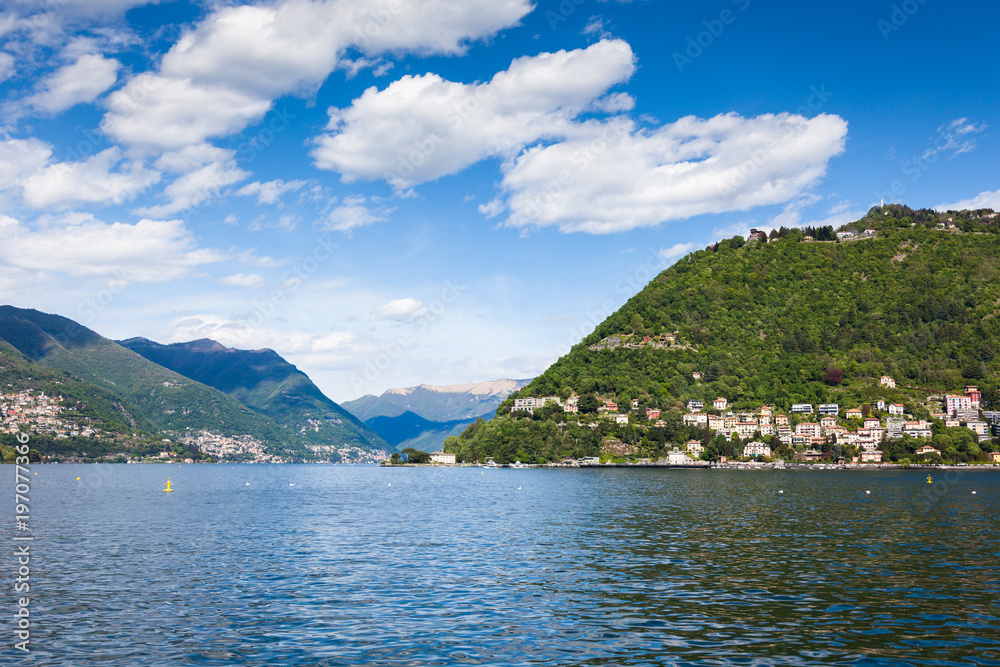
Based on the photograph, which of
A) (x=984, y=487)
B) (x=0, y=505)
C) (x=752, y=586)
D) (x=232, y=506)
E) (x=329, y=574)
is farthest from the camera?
(x=984, y=487)

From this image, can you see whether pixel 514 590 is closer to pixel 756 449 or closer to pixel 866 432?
pixel 756 449

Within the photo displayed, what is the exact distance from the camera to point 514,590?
28.6 metres

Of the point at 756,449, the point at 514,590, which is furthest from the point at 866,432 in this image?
the point at 514,590

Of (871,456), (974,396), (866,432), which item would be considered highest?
(974,396)

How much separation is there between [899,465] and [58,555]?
186512 mm

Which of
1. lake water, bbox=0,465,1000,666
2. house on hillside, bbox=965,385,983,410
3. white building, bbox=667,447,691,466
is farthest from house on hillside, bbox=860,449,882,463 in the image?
Result: lake water, bbox=0,465,1000,666

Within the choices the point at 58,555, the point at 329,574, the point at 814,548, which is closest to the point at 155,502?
the point at 58,555

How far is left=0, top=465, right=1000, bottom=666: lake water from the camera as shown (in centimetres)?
1997

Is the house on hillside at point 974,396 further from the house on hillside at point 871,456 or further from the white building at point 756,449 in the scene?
the white building at point 756,449

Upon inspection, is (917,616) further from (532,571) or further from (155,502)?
(155,502)

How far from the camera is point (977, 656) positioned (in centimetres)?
1895

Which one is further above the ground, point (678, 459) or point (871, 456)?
point (871, 456)

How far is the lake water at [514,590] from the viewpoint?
786 inches

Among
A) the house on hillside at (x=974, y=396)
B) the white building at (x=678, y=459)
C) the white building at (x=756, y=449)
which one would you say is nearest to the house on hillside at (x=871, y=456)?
the white building at (x=756, y=449)
